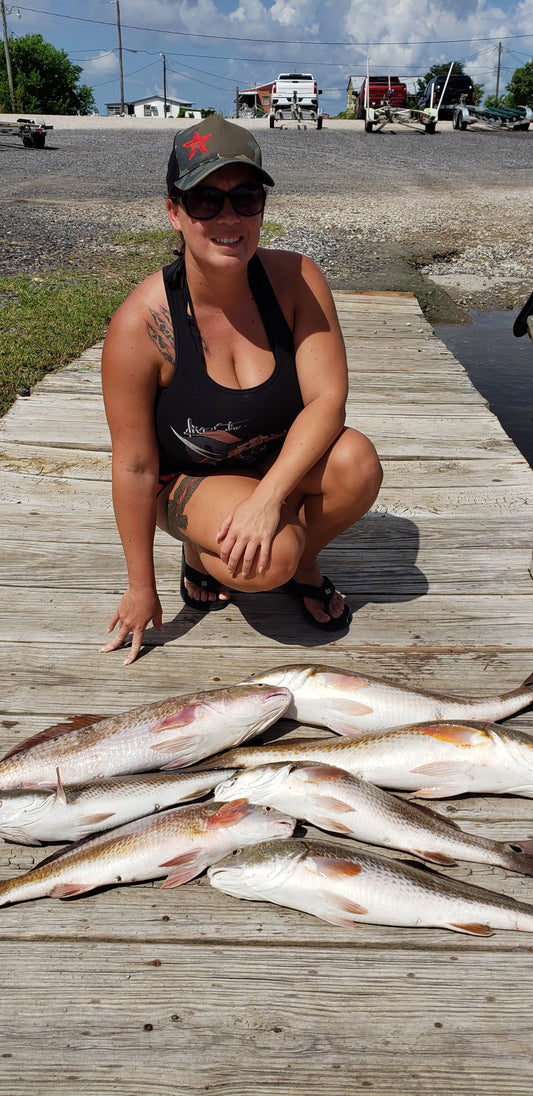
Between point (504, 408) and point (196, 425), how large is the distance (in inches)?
235

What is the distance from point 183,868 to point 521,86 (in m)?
82.7

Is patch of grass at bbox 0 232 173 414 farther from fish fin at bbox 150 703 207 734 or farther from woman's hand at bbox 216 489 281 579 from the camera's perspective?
fish fin at bbox 150 703 207 734

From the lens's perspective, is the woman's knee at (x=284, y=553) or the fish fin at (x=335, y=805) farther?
the woman's knee at (x=284, y=553)

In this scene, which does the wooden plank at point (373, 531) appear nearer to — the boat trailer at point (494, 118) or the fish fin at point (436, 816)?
the fish fin at point (436, 816)

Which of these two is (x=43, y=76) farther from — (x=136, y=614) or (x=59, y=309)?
(x=136, y=614)

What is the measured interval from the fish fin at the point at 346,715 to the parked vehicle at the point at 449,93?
44.5 meters

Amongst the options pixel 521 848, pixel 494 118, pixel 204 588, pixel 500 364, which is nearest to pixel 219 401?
pixel 204 588

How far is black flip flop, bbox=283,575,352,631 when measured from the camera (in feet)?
11.0

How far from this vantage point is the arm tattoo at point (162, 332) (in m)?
2.87

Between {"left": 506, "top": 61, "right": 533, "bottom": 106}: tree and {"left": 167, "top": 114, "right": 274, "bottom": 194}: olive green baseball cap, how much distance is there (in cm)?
7519

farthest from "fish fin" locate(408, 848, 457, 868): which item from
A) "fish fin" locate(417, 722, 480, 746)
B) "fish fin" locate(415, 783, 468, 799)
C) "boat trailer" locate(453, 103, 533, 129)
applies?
"boat trailer" locate(453, 103, 533, 129)

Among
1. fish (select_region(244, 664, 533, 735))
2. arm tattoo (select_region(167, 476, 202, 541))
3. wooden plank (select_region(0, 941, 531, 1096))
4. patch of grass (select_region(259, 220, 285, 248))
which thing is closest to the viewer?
wooden plank (select_region(0, 941, 531, 1096))

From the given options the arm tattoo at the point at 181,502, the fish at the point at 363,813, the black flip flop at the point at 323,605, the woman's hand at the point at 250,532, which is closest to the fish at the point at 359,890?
the fish at the point at 363,813

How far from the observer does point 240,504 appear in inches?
114
